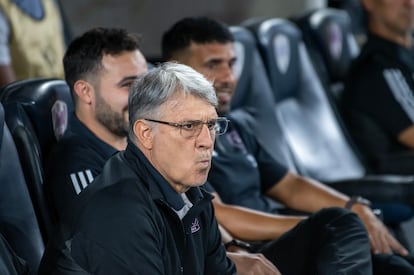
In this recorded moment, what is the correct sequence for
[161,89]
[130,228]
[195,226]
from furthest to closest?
[195,226] → [161,89] → [130,228]

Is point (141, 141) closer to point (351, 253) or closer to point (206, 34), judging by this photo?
point (351, 253)

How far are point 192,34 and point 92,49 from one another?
0.53 m

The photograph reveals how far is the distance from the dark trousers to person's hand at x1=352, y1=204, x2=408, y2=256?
169 millimetres

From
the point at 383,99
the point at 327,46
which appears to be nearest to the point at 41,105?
the point at 383,99

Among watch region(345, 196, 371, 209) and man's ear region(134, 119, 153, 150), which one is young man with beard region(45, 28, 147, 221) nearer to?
man's ear region(134, 119, 153, 150)

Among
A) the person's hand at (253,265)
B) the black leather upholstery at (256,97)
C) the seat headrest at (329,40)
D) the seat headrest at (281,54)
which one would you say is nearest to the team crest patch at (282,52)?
the seat headrest at (281,54)

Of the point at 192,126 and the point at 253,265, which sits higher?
the point at 192,126

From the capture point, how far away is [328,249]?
7.78ft

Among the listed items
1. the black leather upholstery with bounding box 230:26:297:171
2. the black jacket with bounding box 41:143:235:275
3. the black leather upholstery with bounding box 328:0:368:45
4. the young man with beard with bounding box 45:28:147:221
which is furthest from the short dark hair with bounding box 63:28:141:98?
the black leather upholstery with bounding box 328:0:368:45

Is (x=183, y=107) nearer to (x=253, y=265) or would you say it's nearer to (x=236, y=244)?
(x=253, y=265)

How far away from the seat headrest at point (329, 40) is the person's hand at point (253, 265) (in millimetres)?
1935

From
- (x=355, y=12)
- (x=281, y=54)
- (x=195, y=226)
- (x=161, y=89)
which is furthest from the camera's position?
(x=355, y=12)

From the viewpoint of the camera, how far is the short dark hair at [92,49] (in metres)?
2.46

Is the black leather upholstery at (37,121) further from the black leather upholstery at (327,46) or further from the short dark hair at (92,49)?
the black leather upholstery at (327,46)
